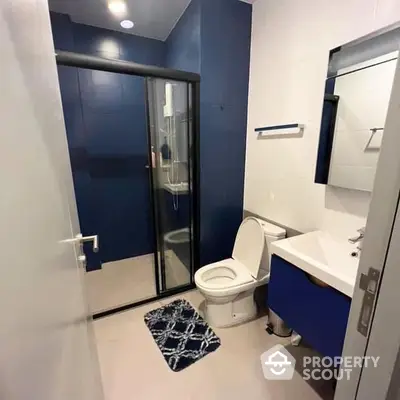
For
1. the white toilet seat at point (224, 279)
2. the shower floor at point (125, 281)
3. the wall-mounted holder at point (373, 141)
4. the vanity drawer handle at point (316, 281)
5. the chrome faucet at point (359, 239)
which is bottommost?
the shower floor at point (125, 281)

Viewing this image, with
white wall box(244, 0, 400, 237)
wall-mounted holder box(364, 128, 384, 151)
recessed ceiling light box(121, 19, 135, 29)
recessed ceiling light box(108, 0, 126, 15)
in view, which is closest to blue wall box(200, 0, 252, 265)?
white wall box(244, 0, 400, 237)

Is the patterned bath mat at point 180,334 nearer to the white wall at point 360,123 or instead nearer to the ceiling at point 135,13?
the white wall at point 360,123

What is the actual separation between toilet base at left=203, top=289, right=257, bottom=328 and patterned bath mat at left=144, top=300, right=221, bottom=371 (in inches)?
3.7

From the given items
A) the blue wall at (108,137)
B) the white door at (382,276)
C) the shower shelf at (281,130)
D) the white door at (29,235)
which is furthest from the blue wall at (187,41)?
the white door at (382,276)

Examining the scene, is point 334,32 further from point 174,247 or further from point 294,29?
point 174,247

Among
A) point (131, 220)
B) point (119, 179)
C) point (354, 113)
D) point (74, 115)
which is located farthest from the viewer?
point (131, 220)

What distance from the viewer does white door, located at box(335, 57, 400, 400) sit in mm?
503

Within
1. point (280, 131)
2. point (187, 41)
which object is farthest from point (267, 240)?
point (187, 41)

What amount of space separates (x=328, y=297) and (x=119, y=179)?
221cm

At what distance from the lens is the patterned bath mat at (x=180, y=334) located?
159 centimetres

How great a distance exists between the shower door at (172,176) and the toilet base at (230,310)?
1.78 ft

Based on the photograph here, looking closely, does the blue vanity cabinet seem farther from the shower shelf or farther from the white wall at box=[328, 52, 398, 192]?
the shower shelf

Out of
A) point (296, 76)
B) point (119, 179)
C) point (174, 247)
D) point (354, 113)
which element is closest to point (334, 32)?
point (296, 76)

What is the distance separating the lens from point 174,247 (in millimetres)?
2363
